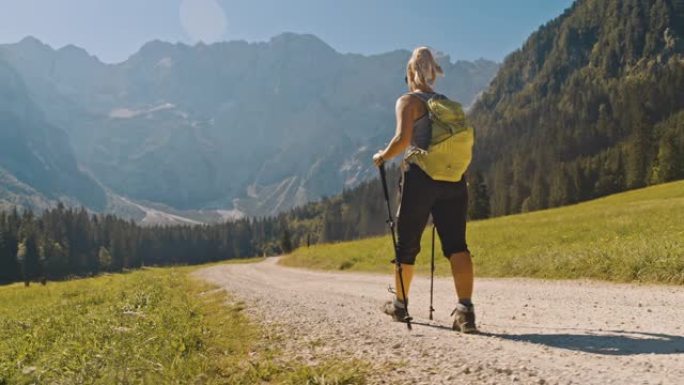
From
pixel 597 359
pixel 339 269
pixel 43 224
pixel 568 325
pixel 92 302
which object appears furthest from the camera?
pixel 43 224

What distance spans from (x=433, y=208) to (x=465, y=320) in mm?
1668

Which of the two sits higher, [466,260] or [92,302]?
[466,260]

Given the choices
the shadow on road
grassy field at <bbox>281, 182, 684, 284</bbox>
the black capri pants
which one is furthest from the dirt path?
grassy field at <bbox>281, 182, 684, 284</bbox>

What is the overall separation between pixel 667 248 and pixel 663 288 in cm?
272

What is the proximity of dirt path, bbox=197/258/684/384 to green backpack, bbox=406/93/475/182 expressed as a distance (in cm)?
224

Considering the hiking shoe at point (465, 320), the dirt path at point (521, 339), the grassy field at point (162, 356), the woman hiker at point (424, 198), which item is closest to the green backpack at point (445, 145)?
the woman hiker at point (424, 198)

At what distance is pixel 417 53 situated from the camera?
27.9ft

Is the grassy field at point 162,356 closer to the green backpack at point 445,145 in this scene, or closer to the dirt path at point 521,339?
the dirt path at point 521,339

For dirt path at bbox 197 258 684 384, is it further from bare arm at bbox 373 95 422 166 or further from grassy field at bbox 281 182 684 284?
bare arm at bbox 373 95 422 166

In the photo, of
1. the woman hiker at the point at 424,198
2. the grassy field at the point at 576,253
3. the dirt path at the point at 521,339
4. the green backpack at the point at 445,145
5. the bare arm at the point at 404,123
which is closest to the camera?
the dirt path at the point at 521,339

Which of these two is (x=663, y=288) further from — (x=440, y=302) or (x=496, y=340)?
(x=496, y=340)

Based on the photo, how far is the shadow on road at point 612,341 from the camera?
5.67m

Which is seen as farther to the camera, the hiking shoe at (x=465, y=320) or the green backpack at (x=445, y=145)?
the green backpack at (x=445, y=145)

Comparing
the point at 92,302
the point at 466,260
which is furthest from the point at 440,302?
the point at 92,302
